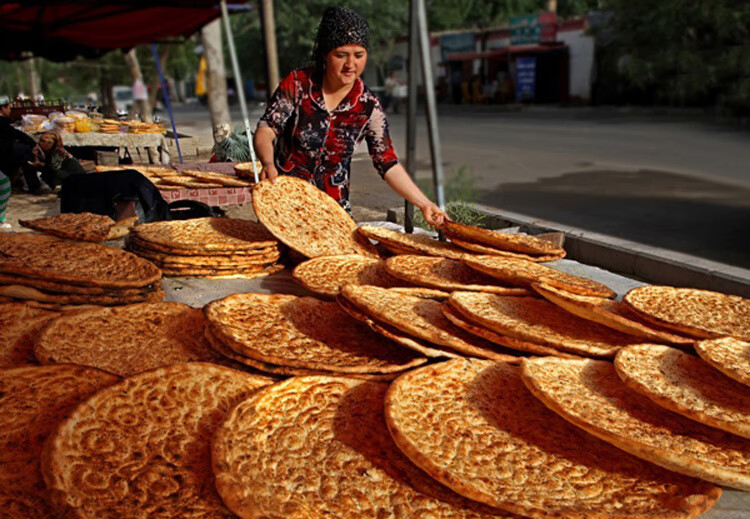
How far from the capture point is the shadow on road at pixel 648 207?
6355mm

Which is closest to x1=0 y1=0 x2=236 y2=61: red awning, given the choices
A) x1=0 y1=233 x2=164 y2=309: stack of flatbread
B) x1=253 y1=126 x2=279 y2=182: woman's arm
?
x1=253 y1=126 x2=279 y2=182: woman's arm

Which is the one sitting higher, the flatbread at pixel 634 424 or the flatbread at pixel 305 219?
the flatbread at pixel 305 219

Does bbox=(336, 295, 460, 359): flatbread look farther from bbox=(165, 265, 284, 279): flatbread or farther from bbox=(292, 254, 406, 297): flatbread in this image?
bbox=(165, 265, 284, 279): flatbread

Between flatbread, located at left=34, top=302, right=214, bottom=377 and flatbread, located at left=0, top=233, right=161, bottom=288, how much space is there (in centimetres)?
24

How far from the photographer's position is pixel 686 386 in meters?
1.85

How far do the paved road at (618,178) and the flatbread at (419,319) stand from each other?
14.6 ft

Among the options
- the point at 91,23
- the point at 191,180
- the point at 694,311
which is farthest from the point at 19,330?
the point at 91,23

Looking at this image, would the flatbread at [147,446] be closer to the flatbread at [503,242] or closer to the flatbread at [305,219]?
the flatbread at [305,219]

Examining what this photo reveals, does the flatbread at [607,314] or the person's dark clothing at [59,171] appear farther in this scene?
the person's dark clothing at [59,171]

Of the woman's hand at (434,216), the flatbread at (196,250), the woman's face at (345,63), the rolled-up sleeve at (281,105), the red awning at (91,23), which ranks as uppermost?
the red awning at (91,23)

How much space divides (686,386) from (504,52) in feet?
107

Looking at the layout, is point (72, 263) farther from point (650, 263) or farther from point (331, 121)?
point (650, 263)

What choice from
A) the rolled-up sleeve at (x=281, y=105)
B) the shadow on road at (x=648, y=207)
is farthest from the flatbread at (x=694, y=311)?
the shadow on road at (x=648, y=207)

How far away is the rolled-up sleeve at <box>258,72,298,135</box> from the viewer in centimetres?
356
